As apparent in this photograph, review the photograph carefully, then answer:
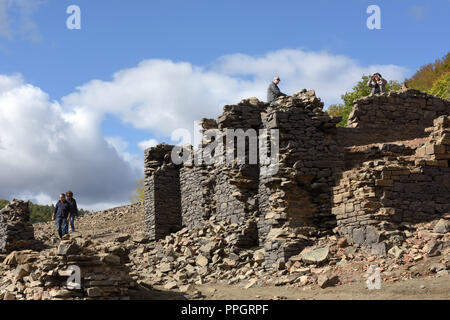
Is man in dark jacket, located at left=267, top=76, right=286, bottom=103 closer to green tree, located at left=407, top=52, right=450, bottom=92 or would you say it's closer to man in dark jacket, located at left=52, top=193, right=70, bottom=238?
man in dark jacket, located at left=52, top=193, right=70, bottom=238

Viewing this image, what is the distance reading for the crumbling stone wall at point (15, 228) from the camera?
2294cm

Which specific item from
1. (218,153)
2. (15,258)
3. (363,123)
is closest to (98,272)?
(15,258)

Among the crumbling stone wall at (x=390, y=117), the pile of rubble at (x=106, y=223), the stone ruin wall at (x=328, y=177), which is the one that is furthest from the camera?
the pile of rubble at (x=106, y=223)

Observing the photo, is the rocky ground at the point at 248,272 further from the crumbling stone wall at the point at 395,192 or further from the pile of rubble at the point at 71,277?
the crumbling stone wall at the point at 395,192

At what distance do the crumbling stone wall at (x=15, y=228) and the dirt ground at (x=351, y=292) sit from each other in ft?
32.1

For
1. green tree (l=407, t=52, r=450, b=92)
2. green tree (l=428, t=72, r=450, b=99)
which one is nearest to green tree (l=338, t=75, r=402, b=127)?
green tree (l=428, t=72, r=450, b=99)

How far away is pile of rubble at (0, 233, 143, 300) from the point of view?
44.9ft

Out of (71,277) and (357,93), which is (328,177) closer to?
(71,277)

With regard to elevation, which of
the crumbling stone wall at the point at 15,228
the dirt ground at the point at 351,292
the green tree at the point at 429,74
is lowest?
the dirt ground at the point at 351,292

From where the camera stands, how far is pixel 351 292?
13742 mm

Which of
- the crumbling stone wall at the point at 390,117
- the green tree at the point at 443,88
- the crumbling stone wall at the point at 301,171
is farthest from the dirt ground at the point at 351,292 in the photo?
the green tree at the point at 443,88

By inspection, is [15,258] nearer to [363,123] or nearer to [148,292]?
[148,292]
